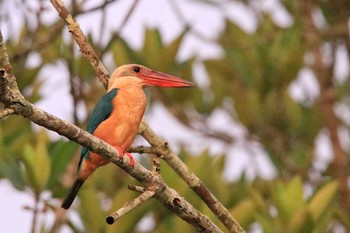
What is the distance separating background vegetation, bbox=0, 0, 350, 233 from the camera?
17.6 feet

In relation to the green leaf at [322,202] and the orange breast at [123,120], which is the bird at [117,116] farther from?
the green leaf at [322,202]

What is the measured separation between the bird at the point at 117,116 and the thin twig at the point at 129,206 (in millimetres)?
308

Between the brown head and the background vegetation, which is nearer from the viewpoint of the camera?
the brown head

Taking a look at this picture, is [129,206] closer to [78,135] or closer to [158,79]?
[78,135]

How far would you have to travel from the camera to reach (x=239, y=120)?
735cm

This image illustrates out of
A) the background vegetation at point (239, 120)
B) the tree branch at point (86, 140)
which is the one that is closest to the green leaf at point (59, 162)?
the background vegetation at point (239, 120)

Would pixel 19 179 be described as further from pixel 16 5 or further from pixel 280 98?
pixel 280 98

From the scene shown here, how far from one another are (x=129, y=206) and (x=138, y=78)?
1.13 meters

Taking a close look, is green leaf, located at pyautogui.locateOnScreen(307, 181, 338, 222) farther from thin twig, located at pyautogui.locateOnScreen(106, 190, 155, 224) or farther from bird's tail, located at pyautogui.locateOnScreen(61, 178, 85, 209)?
thin twig, located at pyautogui.locateOnScreen(106, 190, 155, 224)

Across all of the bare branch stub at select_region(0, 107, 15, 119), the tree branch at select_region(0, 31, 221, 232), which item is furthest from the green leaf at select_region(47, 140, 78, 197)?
the bare branch stub at select_region(0, 107, 15, 119)

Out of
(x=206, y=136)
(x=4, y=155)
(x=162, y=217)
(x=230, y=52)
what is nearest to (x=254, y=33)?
(x=230, y=52)

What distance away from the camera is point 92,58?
3.86 metres

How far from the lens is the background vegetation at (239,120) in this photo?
536 cm

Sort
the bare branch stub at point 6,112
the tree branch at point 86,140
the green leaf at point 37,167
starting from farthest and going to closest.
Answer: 1. the green leaf at point 37,167
2. the tree branch at point 86,140
3. the bare branch stub at point 6,112
